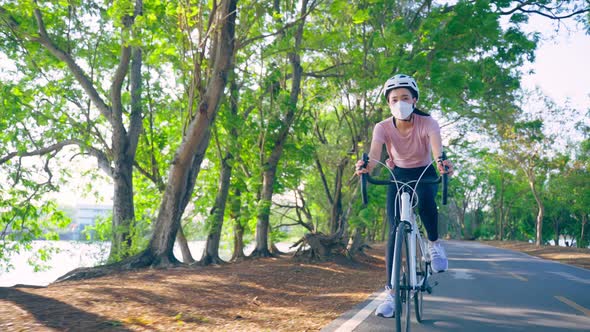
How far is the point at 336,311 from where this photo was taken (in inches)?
297

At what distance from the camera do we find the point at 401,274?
5.01m

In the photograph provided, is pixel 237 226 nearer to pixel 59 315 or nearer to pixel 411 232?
pixel 59 315

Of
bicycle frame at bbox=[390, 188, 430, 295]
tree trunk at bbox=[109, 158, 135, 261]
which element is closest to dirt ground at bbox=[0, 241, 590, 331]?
bicycle frame at bbox=[390, 188, 430, 295]

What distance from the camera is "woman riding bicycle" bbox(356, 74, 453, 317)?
200 inches

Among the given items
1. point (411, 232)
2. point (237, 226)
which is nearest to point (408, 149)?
point (411, 232)

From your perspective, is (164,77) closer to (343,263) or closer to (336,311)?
(343,263)

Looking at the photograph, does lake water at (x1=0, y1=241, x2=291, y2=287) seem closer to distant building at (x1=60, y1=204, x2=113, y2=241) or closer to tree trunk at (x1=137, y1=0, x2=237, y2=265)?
distant building at (x1=60, y1=204, x2=113, y2=241)

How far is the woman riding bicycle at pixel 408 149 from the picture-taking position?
5082mm

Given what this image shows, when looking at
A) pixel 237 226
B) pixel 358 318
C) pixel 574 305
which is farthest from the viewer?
pixel 237 226

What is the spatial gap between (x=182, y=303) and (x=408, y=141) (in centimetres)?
409

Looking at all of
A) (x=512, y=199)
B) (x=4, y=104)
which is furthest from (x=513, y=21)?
(x=512, y=199)

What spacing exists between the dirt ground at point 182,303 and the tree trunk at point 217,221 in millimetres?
4328

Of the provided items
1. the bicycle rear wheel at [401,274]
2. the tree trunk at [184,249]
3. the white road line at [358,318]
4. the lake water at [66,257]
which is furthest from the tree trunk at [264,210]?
the bicycle rear wheel at [401,274]

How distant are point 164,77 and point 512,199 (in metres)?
50.7
